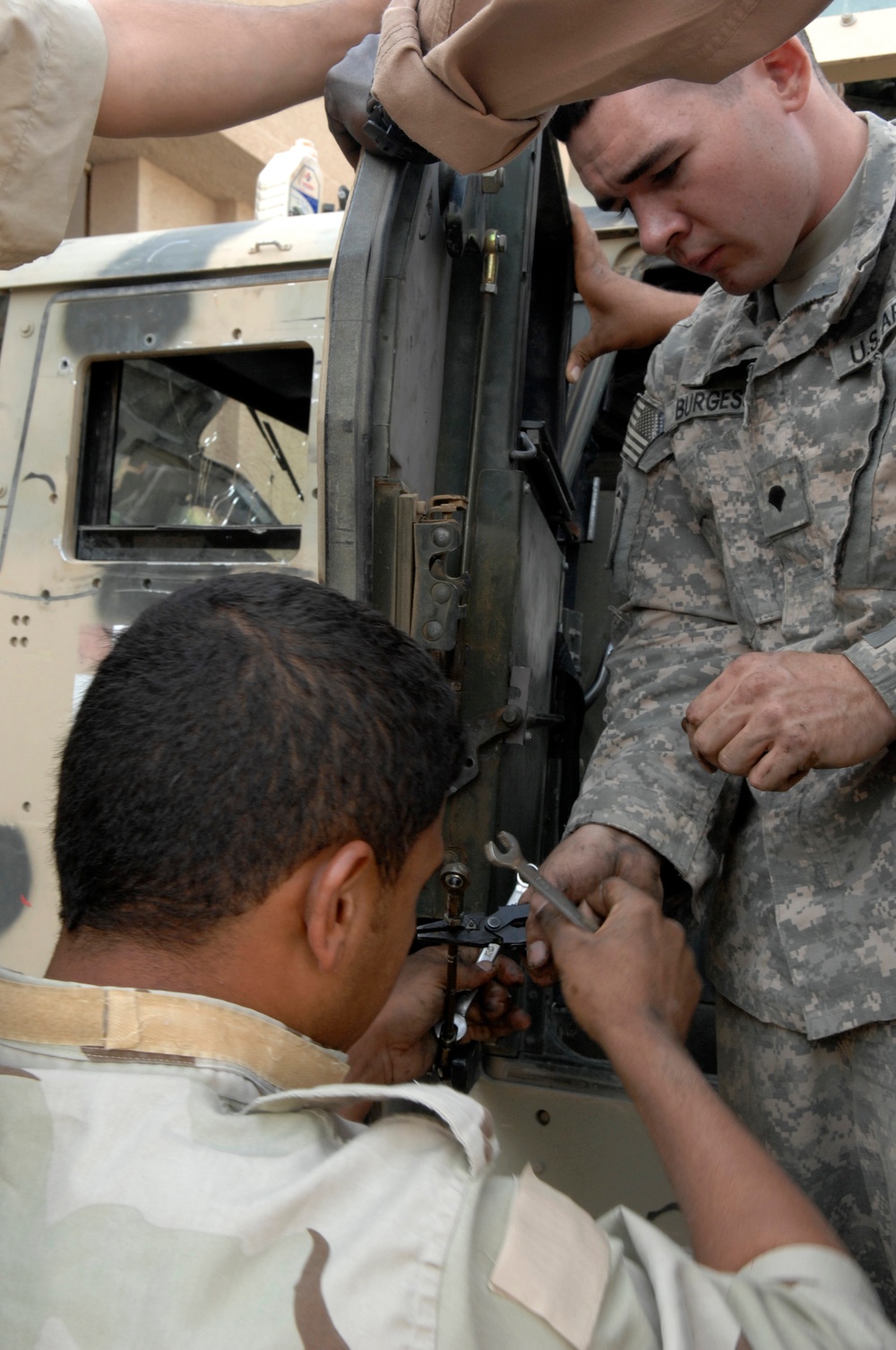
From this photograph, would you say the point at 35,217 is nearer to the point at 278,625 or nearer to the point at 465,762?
the point at 278,625

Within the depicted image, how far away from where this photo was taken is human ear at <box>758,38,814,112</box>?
148 centimetres

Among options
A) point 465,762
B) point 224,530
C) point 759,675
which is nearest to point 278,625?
point 759,675

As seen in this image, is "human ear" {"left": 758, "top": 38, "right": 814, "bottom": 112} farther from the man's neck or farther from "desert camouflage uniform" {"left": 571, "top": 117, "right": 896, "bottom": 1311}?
the man's neck

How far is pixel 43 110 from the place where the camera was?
1426mm

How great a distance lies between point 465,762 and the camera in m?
1.92

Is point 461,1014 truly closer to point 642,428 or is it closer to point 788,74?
point 642,428

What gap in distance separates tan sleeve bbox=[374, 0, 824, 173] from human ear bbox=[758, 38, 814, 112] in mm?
451

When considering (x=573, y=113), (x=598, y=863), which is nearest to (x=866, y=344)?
(x=573, y=113)

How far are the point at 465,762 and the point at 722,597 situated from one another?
51cm

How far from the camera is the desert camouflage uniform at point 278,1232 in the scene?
0.69 metres

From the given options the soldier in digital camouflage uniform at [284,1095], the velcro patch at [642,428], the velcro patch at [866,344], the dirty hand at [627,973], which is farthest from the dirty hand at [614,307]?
the soldier in digital camouflage uniform at [284,1095]

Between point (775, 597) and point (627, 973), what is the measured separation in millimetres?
656

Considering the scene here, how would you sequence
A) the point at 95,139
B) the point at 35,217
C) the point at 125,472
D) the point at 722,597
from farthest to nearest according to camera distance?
the point at 95,139, the point at 125,472, the point at 722,597, the point at 35,217

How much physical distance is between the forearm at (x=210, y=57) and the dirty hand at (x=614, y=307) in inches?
33.0
